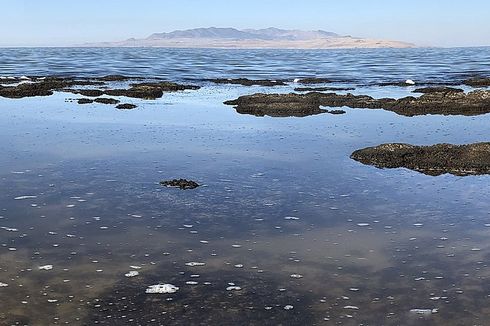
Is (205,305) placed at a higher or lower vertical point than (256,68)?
lower

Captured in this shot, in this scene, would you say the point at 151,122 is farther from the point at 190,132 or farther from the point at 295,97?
the point at 295,97

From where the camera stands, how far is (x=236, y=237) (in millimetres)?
11273

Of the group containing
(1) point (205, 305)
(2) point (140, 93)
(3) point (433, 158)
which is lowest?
(1) point (205, 305)

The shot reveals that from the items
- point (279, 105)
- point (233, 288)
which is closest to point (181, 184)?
point (233, 288)

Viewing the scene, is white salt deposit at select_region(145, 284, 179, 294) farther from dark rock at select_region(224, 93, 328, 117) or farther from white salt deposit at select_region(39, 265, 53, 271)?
dark rock at select_region(224, 93, 328, 117)

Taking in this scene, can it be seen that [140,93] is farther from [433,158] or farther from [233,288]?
[233,288]

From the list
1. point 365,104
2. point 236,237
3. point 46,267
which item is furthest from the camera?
point 365,104

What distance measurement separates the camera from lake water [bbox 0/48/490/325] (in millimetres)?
8328

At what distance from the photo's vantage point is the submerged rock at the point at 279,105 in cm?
3142

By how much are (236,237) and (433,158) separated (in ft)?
30.1

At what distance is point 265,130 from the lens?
989 inches

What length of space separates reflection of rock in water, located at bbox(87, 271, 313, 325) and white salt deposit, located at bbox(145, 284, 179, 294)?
0.31ft

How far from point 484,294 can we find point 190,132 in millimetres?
17291

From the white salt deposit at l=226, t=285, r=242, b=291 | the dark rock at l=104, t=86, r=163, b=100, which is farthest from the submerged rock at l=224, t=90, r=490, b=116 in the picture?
the white salt deposit at l=226, t=285, r=242, b=291
